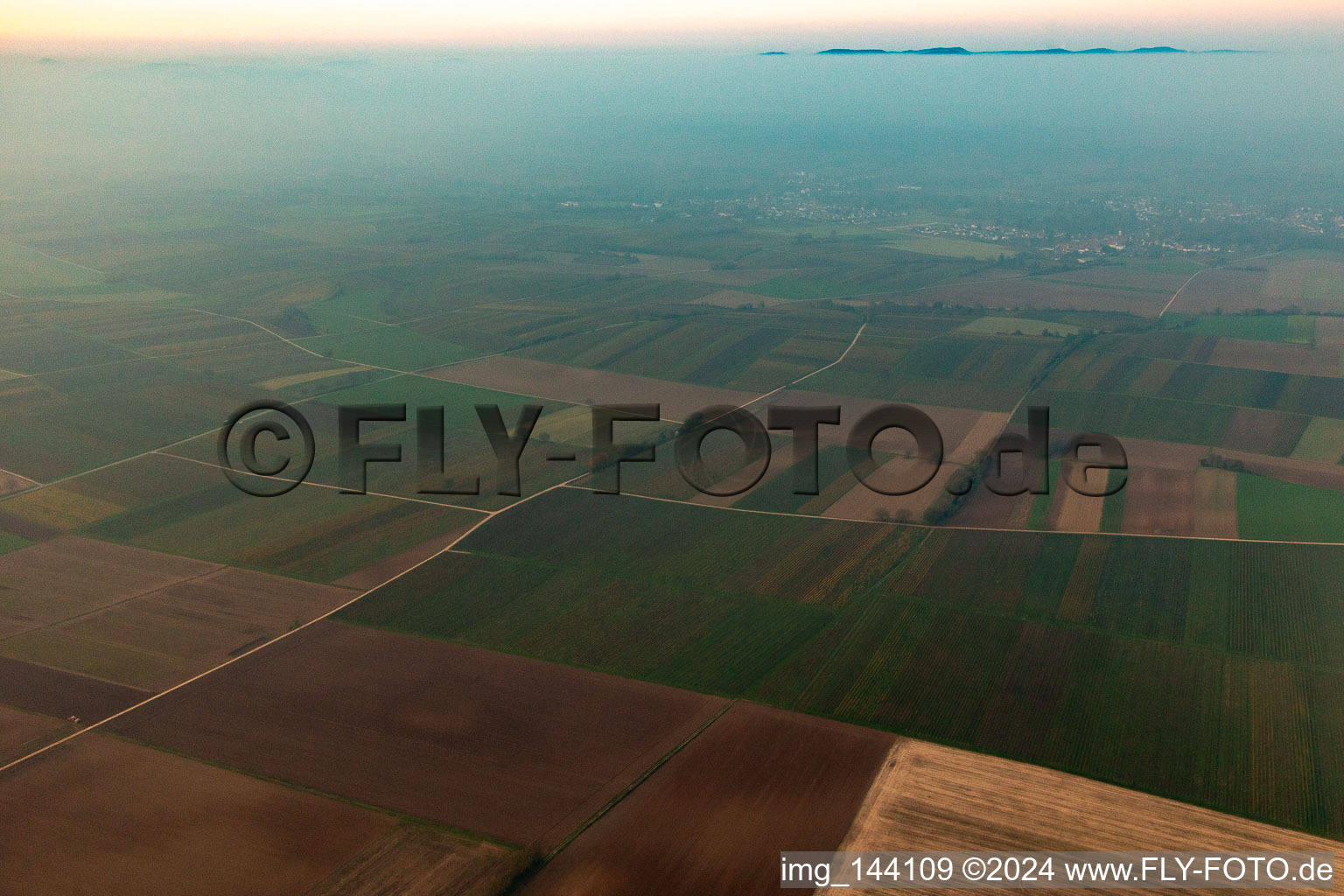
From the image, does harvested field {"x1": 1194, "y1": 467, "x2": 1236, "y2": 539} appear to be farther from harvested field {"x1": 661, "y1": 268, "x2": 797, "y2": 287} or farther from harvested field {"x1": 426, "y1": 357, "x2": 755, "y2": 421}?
harvested field {"x1": 661, "y1": 268, "x2": 797, "y2": 287}

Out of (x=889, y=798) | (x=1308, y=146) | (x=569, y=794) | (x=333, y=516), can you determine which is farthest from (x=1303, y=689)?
(x=1308, y=146)

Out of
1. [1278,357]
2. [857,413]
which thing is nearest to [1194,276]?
[1278,357]

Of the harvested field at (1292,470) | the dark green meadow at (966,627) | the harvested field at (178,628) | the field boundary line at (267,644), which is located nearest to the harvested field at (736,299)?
the harvested field at (1292,470)

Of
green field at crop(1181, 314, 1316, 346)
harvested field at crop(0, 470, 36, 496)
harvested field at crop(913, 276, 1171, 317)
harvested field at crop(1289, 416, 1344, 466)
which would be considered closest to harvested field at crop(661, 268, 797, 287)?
harvested field at crop(913, 276, 1171, 317)

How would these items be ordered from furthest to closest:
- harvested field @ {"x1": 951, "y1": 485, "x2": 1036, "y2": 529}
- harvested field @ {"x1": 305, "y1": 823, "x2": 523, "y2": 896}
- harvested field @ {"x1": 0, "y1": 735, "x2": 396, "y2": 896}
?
1. harvested field @ {"x1": 951, "y1": 485, "x2": 1036, "y2": 529}
2. harvested field @ {"x1": 0, "y1": 735, "x2": 396, "y2": 896}
3. harvested field @ {"x1": 305, "y1": 823, "x2": 523, "y2": 896}

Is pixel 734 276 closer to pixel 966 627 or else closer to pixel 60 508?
pixel 60 508
